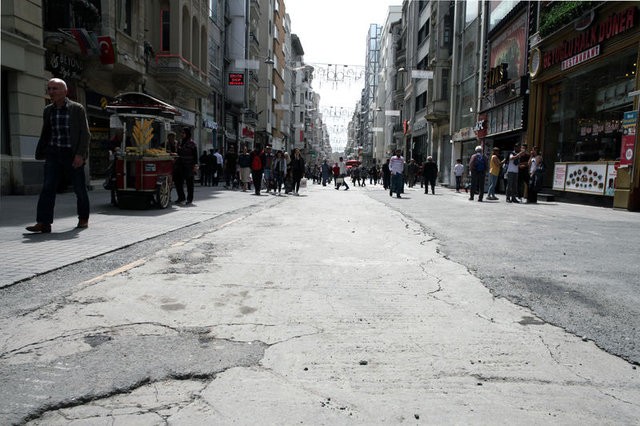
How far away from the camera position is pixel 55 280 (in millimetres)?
4516

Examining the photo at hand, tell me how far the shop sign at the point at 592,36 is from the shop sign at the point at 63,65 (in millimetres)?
16383

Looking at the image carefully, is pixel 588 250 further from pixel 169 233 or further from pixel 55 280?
pixel 55 280

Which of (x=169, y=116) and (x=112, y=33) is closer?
(x=169, y=116)

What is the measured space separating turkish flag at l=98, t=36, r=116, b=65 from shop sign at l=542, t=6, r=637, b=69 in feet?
50.1

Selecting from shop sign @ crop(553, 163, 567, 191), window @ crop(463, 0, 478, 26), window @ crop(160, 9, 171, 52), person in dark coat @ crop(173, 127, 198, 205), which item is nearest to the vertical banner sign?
shop sign @ crop(553, 163, 567, 191)

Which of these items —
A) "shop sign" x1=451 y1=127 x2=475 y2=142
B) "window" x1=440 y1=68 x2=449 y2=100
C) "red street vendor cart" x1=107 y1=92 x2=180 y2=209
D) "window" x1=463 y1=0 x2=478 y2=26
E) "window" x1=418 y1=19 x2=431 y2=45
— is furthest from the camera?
"window" x1=418 y1=19 x2=431 y2=45

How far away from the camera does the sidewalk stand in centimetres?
515

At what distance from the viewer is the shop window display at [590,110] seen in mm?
14867

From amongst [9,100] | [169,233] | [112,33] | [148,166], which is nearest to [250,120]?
[112,33]

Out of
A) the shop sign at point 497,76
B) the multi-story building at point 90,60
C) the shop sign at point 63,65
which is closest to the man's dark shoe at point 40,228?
the multi-story building at point 90,60

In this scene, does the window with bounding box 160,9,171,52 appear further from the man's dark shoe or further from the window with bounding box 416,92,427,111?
the window with bounding box 416,92,427,111

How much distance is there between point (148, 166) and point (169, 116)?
1.67 m

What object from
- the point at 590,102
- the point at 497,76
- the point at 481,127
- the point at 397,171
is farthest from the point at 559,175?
the point at 481,127

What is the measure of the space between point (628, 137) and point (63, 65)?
54.2 feet
